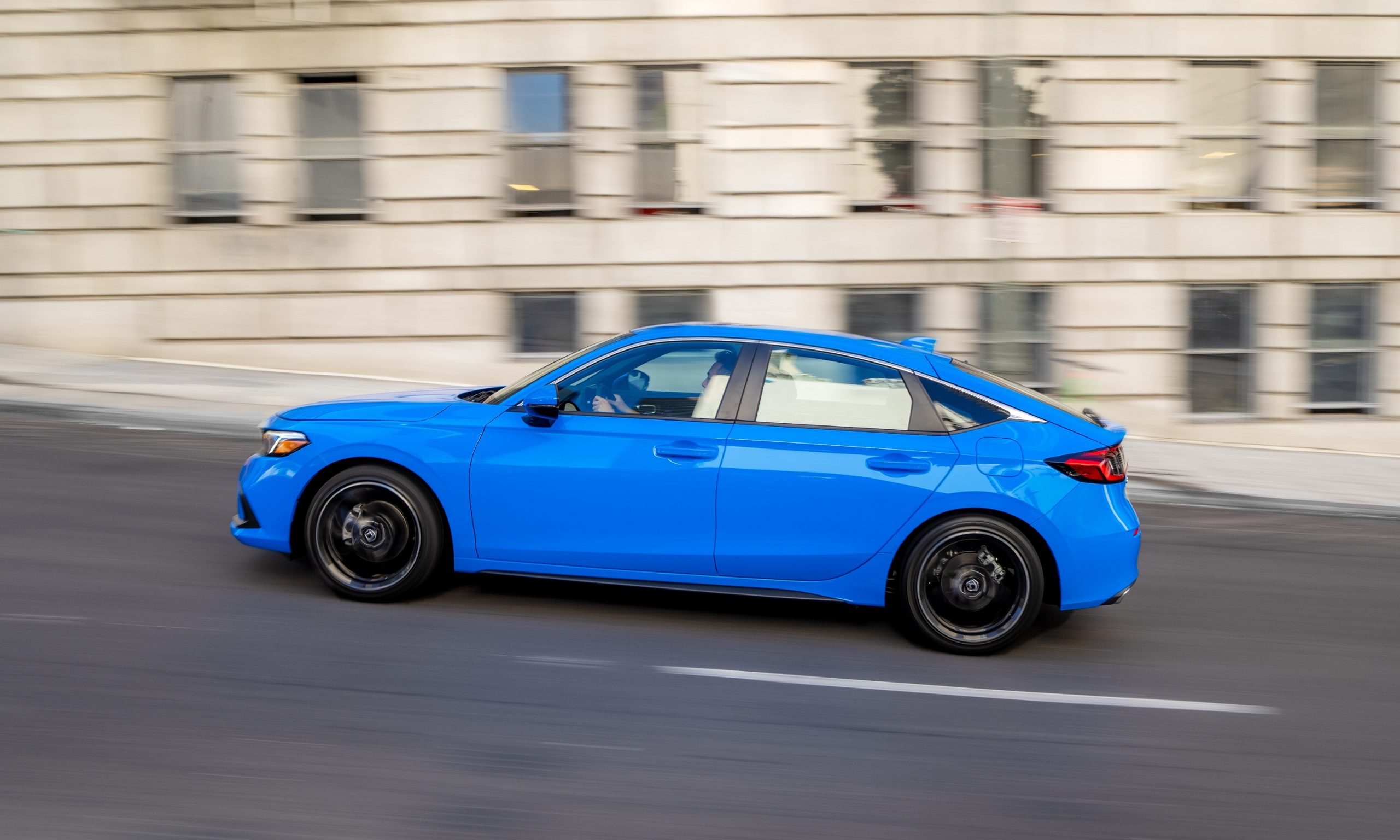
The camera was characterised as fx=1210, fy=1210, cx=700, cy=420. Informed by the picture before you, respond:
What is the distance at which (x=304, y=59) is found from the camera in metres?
15.0

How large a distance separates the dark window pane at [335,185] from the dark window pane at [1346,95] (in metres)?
12.2

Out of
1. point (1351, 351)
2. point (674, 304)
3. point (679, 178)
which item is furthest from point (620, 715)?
point (1351, 351)

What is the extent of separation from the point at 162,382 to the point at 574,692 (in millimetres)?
9975

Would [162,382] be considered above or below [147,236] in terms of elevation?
below

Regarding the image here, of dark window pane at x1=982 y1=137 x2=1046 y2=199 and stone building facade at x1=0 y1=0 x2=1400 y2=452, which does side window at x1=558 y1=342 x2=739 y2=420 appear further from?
dark window pane at x1=982 y1=137 x2=1046 y2=199

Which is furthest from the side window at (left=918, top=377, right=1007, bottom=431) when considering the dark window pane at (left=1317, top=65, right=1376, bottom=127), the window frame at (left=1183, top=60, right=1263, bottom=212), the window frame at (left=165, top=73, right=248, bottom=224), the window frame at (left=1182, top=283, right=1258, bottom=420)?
the dark window pane at (left=1317, top=65, right=1376, bottom=127)

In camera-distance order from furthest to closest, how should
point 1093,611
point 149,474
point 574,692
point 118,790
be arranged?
point 149,474
point 1093,611
point 574,692
point 118,790

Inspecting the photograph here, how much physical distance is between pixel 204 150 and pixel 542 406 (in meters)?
11.4

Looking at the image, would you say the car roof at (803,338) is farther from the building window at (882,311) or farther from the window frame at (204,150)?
the window frame at (204,150)

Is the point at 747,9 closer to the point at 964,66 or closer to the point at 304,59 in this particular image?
the point at 964,66

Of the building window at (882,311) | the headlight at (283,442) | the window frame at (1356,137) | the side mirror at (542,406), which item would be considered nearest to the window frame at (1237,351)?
the window frame at (1356,137)

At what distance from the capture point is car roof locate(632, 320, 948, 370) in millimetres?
5988

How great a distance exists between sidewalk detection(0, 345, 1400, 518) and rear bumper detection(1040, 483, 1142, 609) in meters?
4.70

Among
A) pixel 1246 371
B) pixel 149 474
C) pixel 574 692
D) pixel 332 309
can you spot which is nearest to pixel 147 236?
pixel 332 309
